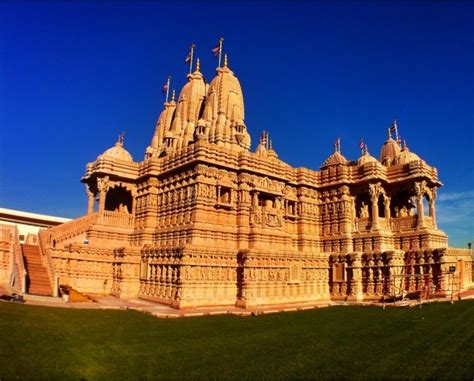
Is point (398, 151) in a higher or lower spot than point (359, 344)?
higher

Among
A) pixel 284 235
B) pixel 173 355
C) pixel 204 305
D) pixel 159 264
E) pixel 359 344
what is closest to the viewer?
pixel 173 355

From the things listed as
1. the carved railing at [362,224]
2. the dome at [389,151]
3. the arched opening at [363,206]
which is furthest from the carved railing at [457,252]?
the dome at [389,151]

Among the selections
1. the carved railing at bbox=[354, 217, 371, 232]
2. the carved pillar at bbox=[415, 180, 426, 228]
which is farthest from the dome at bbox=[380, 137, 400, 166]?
the carved railing at bbox=[354, 217, 371, 232]

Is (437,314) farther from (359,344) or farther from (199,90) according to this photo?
(199,90)

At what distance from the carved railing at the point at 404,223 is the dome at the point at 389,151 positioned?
6.99 meters

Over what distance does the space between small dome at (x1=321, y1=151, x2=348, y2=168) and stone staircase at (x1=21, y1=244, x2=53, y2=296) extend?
22707 millimetres

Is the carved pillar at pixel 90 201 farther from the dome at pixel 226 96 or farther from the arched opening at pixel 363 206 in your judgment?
the arched opening at pixel 363 206

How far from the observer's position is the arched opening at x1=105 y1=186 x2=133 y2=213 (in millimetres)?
32594

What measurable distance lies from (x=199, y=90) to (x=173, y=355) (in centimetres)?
2950

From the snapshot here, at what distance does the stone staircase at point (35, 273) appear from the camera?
20289 millimetres

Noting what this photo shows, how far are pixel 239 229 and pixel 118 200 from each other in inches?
496

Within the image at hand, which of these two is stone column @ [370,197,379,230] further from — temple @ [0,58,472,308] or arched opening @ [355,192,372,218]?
arched opening @ [355,192,372,218]

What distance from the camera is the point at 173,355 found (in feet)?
34.1

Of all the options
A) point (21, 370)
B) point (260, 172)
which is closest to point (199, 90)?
point (260, 172)
